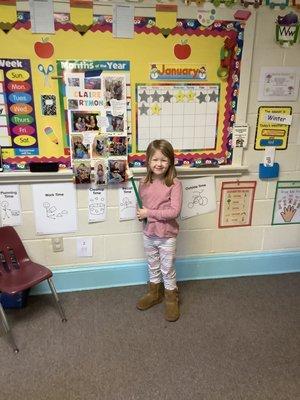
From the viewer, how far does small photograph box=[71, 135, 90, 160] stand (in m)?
1.99

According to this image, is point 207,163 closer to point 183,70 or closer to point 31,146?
point 183,70

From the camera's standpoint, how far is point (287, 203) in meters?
2.41

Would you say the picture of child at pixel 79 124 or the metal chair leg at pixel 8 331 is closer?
the metal chair leg at pixel 8 331

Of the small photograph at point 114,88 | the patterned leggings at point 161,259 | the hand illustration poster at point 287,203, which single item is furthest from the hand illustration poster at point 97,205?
the hand illustration poster at point 287,203

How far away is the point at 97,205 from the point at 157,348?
927 mm

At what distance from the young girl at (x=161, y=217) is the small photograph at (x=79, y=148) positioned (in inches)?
14.9

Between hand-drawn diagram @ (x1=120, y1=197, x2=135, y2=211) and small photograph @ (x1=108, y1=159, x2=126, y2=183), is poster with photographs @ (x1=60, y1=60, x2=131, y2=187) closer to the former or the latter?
small photograph @ (x1=108, y1=159, x2=126, y2=183)

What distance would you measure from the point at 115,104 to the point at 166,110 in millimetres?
313

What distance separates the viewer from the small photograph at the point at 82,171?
2039 mm

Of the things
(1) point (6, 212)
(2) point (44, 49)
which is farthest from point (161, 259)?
(2) point (44, 49)

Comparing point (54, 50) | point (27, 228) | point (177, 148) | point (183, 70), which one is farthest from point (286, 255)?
point (54, 50)

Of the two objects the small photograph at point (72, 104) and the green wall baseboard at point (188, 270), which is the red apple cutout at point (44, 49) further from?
the green wall baseboard at point (188, 270)

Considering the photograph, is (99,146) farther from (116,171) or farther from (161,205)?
(161,205)

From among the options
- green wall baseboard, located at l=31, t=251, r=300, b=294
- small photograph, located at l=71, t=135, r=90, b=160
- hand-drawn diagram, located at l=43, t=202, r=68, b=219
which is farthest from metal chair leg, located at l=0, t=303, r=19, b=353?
small photograph, located at l=71, t=135, r=90, b=160
